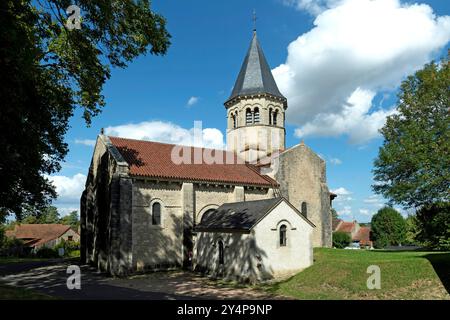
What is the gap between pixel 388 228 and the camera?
44812 millimetres

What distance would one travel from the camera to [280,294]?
51.0ft

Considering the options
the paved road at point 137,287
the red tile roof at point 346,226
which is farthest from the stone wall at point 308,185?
the red tile roof at point 346,226

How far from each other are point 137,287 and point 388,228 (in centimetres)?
3808

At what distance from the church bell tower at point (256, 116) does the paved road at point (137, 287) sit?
44.6ft

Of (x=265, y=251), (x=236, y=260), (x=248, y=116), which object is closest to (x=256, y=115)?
(x=248, y=116)

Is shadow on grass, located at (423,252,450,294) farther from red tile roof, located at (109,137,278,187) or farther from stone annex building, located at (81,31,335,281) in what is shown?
red tile roof, located at (109,137,278,187)

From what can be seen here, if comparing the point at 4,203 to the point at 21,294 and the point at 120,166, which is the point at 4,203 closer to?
the point at 120,166

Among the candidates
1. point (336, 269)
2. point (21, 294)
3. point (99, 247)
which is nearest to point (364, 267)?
point (336, 269)

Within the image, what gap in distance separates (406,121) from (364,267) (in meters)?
10.4

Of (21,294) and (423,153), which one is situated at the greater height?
(423,153)

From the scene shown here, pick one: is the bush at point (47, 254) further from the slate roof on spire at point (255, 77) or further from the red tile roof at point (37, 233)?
the slate roof on spire at point (255, 77)

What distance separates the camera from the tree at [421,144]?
61.9 ft

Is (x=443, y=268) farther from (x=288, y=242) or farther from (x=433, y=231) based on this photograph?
(x=433, y=231)

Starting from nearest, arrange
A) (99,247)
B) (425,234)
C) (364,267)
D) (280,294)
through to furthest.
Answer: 1. (280,294)
2. (364,267)
3. (99,247)
4. (425,234)
